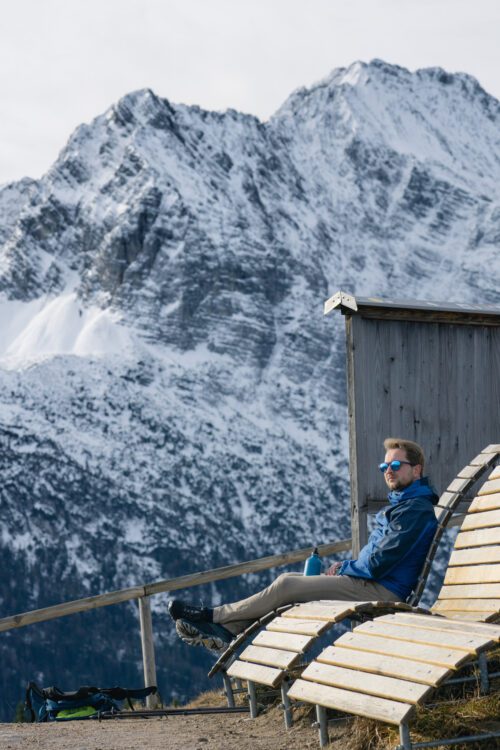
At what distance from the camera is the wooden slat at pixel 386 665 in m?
4.20

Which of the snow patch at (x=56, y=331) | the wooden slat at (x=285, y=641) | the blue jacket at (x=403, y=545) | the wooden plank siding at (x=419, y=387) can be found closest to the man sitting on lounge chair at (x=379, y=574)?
the blue jacket at (x=403, y=545)

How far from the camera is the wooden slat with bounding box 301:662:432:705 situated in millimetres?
4188

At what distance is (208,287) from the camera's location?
177625 mm

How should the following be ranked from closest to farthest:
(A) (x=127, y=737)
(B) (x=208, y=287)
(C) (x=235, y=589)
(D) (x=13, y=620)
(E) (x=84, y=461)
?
1. (A) (x=127, y=737)
2. (D) (x=13, y=620)
3. (C) (x=235, y=589)
4. (E) (x=84, y=461)
5. (B) (x=208, y=287)

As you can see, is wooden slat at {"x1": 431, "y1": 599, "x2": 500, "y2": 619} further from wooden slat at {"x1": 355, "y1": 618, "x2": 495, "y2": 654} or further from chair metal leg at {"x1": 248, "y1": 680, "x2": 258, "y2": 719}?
chair metal leg at {"x1": 248, "y1": 680, "x2": 258, "y2": 719}

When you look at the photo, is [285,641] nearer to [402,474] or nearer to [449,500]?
[402,474]

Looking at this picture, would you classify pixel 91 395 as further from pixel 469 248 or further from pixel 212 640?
pixel 212 640

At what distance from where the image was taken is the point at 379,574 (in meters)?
6.08

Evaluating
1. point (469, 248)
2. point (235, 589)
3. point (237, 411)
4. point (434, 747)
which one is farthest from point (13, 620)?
point (469, 248)

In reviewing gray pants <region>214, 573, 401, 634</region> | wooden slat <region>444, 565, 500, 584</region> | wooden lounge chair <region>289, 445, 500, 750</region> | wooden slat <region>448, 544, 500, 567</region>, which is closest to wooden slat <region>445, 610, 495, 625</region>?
wooden lounge chair <region>289, 445, 500, 750</region>

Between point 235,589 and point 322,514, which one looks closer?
point 235,589

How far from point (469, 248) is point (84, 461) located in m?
92.8

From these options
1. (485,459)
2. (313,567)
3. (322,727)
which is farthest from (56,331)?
(322,727)

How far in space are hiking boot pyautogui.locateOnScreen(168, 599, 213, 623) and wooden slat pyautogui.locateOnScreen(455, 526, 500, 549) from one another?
5.09 feet
